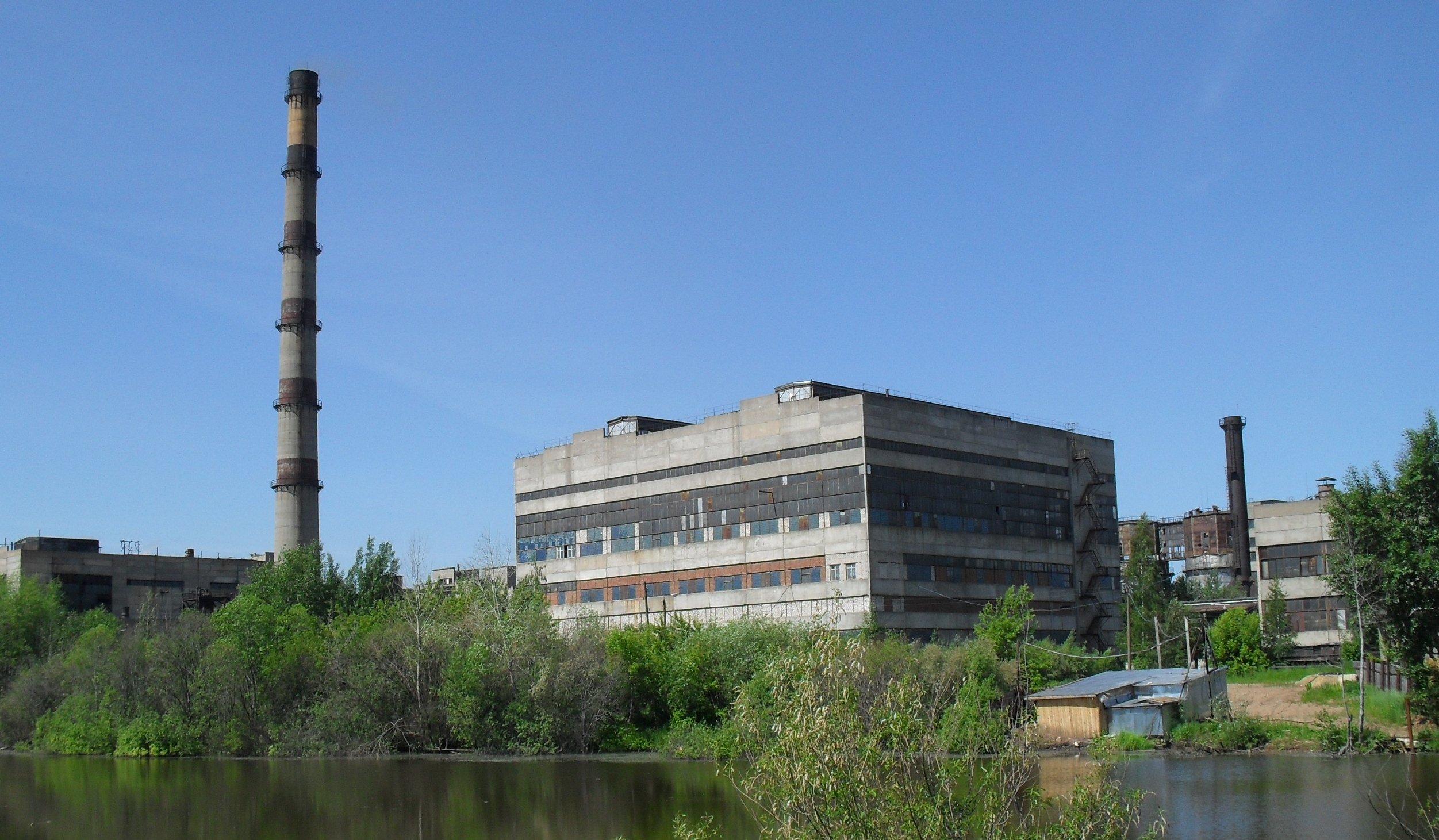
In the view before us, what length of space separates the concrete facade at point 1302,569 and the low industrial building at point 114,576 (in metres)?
74.8

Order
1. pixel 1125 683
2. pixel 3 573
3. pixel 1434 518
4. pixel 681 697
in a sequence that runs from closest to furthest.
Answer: pixel 1434 518 < pixel 1125 683 < pixel 681 697 < pixel 3 573

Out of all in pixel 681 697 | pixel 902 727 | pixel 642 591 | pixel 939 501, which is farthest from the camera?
pixel 642 591

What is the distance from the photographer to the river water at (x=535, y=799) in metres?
30.5

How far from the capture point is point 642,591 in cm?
7788

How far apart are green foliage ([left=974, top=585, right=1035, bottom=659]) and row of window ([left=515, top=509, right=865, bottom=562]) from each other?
8626 mm

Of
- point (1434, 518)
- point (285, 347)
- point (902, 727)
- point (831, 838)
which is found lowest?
point (831, 838)

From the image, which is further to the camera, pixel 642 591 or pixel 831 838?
pixel 642 591

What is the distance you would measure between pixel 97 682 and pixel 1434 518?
62.7m

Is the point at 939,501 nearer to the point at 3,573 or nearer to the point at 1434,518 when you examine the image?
the point at 1434,518

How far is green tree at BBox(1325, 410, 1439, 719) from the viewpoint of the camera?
→ 4606 cm

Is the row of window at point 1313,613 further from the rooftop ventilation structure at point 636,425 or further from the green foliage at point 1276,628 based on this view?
the rooftop ventilation structure at point 636,425

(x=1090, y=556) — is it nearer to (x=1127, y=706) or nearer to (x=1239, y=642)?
(x=1239, y=642)

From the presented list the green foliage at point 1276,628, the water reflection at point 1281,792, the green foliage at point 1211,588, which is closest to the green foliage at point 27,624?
the water reflection at point 1281,792

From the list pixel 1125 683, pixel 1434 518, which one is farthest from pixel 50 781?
pixel 1434 518
